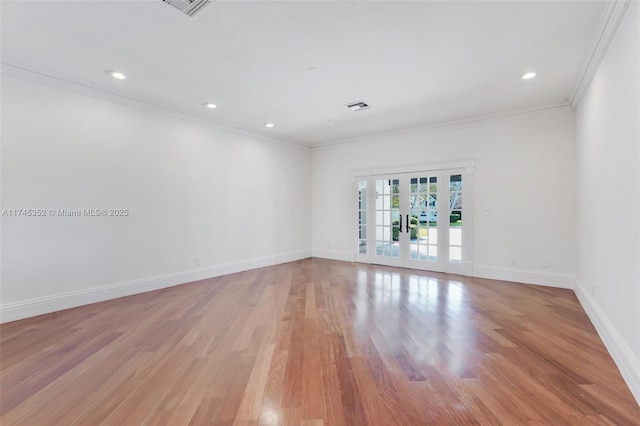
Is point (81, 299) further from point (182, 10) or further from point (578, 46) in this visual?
point (578, 46)

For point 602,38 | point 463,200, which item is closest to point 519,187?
point 463,200

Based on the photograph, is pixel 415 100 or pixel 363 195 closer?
pixel 415 100

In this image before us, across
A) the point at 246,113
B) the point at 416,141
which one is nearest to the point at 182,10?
the point at 246,113

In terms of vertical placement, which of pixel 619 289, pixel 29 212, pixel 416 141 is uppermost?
pixel 416 141

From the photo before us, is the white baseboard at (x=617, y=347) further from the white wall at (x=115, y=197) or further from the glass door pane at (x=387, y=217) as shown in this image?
the white wall at (x=115, y=197)

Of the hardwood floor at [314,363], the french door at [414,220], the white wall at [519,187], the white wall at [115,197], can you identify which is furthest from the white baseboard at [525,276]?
the white wall at [115,197]

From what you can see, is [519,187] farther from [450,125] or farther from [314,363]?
[314,363]

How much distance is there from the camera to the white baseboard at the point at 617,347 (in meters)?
1.87

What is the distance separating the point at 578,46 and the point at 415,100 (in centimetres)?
184

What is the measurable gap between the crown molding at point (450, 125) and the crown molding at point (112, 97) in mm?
2236

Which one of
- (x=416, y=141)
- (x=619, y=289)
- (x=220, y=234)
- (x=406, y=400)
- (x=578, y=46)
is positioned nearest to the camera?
(x=406, y=400)

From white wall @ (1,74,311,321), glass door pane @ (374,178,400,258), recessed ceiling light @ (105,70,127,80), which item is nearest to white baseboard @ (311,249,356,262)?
glass door pane @ (374,178,400,258)

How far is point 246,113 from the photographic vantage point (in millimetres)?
4785

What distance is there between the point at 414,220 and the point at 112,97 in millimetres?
5603
